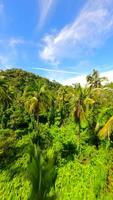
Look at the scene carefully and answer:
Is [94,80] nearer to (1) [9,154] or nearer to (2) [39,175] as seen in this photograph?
(1) [9,154]

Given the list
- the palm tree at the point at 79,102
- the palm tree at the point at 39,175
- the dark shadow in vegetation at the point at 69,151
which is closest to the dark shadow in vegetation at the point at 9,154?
the dark shadow in vegetation at the point at 69,151

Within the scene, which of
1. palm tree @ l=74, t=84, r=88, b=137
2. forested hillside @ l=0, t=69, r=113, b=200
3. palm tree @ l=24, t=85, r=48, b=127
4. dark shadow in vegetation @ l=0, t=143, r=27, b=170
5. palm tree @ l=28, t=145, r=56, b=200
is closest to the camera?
palm tree @ l=28, t=145, r=56, b=200

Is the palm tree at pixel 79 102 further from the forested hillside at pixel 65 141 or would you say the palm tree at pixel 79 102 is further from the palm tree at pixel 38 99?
the palm tree at pixel 38 99

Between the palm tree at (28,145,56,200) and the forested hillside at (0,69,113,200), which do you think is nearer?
the palm tree at (28,145,56,200)

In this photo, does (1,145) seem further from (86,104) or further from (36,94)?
(86,104)

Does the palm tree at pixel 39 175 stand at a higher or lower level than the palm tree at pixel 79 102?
lower

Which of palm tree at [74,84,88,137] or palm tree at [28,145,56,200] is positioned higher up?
palm tree at [74,84,88,137]

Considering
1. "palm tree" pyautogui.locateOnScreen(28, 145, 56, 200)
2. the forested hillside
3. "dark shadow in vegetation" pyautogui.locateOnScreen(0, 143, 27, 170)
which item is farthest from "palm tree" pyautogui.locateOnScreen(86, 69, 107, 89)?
"palm tree" pyautogui.locateOnScreen(28, 145, 56, 200)

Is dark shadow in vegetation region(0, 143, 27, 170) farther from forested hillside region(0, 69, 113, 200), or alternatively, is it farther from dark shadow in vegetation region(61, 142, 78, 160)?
dark shadow in vegetation region(61, 142, 78, 160)

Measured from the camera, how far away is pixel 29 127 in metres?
43.9

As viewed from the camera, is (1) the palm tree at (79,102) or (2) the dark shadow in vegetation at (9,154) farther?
(1) the palm tree at (79,102)

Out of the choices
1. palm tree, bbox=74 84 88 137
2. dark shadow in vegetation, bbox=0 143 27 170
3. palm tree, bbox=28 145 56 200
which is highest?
palm tree, bbox=74 84 88 137

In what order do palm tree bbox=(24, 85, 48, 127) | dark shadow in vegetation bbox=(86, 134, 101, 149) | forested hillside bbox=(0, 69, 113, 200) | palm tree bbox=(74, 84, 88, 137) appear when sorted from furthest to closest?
dark shadow in vegetation bbox=(86, 134, 101, 149)
palm tree bbox=(24, 85, 48, 127)
palm tree bbox=(74, 84, 88, 137)
forested hillside bbox=(0, 69, 113, 200)

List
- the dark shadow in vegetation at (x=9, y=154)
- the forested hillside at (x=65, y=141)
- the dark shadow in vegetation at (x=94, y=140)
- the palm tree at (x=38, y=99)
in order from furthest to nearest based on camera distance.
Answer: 1. the dark shadow in vegetation at (x=94, y=140)
2. the palm tree at (x=38, y=99)
3. the dark shadow in vegetation at (x=9, y=154)
4. the forested hillside at (x=65, y=141)
